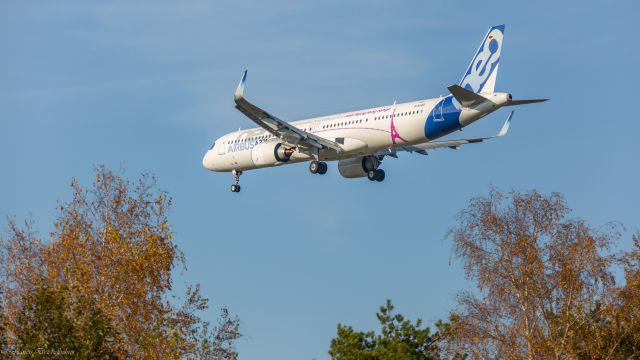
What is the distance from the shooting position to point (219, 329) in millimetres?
50000

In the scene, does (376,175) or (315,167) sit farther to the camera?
(376,175)

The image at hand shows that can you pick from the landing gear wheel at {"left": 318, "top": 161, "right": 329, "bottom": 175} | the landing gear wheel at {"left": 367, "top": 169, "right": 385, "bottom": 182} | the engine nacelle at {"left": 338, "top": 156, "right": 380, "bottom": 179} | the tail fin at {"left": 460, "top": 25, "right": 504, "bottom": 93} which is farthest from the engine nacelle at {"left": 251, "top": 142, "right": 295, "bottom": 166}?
the tail fin at {"left": 460, "top": 25, "right": 504, "bottom": 93}

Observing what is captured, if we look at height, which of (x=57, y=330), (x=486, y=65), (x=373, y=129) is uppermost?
(x=486, y=65)

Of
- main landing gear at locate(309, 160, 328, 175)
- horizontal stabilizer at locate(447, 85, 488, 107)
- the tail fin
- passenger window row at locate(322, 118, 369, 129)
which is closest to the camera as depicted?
horizontal stabilizer at locate(447, 85, 488, 107)

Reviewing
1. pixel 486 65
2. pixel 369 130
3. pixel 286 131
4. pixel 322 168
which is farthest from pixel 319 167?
pixel 486 65

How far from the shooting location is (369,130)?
218ft

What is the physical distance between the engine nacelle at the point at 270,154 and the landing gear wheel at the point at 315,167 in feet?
4.22

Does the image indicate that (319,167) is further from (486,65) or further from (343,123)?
(486,65)

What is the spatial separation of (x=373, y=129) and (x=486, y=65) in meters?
6.42

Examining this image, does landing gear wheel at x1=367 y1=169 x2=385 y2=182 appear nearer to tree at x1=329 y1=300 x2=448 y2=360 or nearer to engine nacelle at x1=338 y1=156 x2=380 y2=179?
engine nacelle at x1=338 y1=156 x2=380 y2=179

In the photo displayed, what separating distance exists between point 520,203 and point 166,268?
1396cm

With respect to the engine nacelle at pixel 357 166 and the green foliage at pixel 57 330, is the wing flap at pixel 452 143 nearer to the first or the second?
the engine nacelle at pixel 357 166

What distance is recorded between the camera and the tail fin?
64938 mm

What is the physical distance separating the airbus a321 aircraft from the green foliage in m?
27.1
